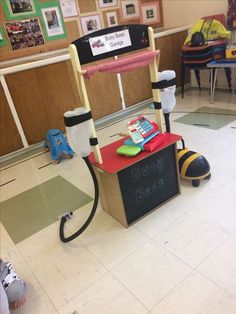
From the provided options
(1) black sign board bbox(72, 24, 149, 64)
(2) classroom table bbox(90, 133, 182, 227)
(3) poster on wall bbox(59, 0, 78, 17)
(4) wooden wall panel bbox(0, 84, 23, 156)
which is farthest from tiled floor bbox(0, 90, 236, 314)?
(3) poster on wall bbox(59, 0, 78, 17)

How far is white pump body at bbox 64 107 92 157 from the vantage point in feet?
4.74

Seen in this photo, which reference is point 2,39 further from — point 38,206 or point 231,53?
point 231,53

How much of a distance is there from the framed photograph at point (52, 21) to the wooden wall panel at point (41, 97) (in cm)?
59

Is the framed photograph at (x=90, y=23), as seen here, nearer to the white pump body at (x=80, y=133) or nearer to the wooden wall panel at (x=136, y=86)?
the wooden wall panel at (x=136, y=86)

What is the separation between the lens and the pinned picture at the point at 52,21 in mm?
3320

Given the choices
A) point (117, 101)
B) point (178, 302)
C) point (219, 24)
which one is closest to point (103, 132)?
point (117, 101)

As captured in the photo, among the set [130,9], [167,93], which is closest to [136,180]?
[167,93]

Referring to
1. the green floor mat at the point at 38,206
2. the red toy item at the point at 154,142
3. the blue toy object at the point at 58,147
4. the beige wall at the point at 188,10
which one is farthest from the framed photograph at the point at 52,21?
the red toy item at the point at 154,142

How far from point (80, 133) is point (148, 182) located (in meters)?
0.58

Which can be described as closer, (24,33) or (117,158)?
(117,158)

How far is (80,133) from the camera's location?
148 cm

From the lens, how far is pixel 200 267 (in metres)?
1.40

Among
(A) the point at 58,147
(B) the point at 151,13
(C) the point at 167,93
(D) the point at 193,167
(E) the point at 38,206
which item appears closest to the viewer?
(C) the point at 167,93

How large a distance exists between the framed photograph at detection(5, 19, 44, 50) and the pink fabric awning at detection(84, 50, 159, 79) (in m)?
2.19
